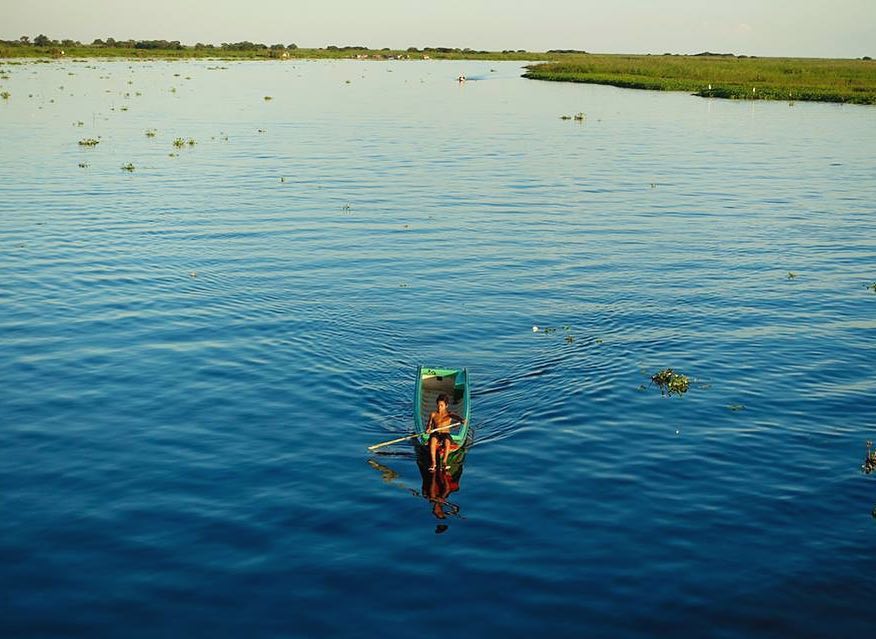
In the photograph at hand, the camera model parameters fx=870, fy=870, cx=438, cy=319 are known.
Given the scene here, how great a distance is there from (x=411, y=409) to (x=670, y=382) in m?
8.20

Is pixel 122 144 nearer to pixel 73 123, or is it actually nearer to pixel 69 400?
pixel 73 123

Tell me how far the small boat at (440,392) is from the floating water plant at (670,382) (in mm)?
6502

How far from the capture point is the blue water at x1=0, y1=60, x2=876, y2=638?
1708 cm

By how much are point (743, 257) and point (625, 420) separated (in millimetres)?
20971

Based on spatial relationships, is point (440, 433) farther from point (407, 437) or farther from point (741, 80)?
point (741, 80)

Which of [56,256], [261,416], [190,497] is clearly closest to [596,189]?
[56,256]

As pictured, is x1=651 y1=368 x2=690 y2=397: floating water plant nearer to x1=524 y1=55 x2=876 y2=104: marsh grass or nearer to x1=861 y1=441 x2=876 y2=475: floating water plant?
x1=861 y1=441 x2=876 y2=475: floating water plant

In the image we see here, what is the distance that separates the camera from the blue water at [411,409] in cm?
1708

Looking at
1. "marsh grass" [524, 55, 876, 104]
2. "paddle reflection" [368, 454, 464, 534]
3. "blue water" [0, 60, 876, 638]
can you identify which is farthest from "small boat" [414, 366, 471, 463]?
"marsh grass" [524, 55, 876, 104]

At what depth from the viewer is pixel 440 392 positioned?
25.3 meters

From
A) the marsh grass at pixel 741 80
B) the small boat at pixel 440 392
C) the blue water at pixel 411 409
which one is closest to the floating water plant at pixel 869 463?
the blue water at pixel 411 409

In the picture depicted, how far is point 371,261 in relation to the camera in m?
41.2

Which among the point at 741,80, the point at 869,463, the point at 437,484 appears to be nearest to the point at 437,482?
the point at 437,484

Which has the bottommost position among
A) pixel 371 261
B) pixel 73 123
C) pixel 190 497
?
pixel 190 497
